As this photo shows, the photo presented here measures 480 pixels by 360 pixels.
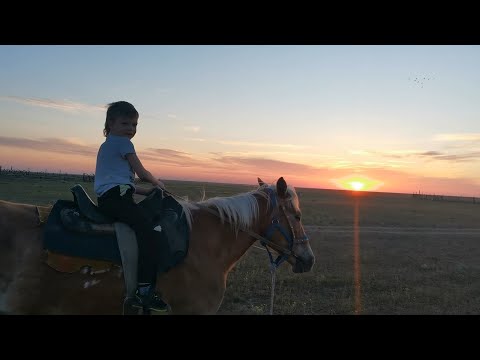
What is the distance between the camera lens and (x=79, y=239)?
3953 millimetres

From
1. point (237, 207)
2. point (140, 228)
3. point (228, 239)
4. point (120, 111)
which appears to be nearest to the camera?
point (140, 228)

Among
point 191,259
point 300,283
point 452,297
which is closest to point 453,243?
point 452,297

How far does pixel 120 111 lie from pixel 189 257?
1.84m

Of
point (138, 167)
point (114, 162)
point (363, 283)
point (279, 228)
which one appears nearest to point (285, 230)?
point (279, 228)

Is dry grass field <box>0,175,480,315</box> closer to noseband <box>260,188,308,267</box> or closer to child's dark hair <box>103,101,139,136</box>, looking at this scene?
noseband <box>260,188,308,267</box>

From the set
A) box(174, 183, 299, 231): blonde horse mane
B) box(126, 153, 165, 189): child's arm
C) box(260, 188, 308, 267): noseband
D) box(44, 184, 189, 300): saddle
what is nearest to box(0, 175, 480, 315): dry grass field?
box(174, 183, 299, 231): blonde horse mane

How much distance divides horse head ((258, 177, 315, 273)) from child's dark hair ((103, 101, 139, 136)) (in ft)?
7.03

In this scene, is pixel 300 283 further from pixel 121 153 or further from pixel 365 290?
pixel 121 153

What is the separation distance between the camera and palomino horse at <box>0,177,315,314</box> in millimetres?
3787

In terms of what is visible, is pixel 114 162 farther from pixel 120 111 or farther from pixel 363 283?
pixel 363 283

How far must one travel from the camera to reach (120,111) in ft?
13.9

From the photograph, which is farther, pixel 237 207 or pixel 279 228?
pixel 279 228

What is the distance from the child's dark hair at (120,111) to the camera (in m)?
4.25

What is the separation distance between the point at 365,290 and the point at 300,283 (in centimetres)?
168
